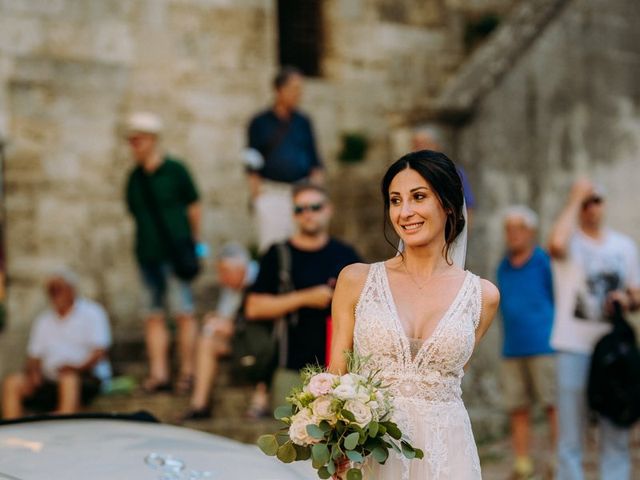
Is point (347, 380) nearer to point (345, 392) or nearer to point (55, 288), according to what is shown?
point (345, 392)

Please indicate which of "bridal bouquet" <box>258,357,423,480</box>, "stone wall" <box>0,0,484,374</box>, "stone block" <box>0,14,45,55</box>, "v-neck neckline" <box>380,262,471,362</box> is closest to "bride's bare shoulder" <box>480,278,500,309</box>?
"v-neck neckline" <box>380,262,471,362</box>

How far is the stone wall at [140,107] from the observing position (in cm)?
1246

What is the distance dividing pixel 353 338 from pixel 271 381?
392 centimetres

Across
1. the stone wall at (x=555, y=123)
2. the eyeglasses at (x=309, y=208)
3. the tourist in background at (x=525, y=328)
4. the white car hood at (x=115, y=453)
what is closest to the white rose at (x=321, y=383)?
the white car hood at (x=115, y=453)

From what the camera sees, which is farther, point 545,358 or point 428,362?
point 545,358

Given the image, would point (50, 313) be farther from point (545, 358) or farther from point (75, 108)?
point (545, 358)

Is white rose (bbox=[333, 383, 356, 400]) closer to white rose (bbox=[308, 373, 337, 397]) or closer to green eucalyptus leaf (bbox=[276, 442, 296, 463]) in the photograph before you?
white rose (bbox=[308, 373, 337, 397])

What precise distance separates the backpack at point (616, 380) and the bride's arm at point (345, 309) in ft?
13.6

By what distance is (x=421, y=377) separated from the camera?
485 centimetres

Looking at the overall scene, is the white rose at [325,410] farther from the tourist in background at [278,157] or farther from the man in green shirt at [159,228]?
the tourist in background at [278,157]

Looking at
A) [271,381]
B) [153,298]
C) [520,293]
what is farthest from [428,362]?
[153,298]

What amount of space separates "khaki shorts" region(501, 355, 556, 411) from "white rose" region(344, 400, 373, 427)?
5.40 meters

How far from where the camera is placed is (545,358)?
9711 mm

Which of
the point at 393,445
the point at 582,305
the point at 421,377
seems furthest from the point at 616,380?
→ the point at 393,445
